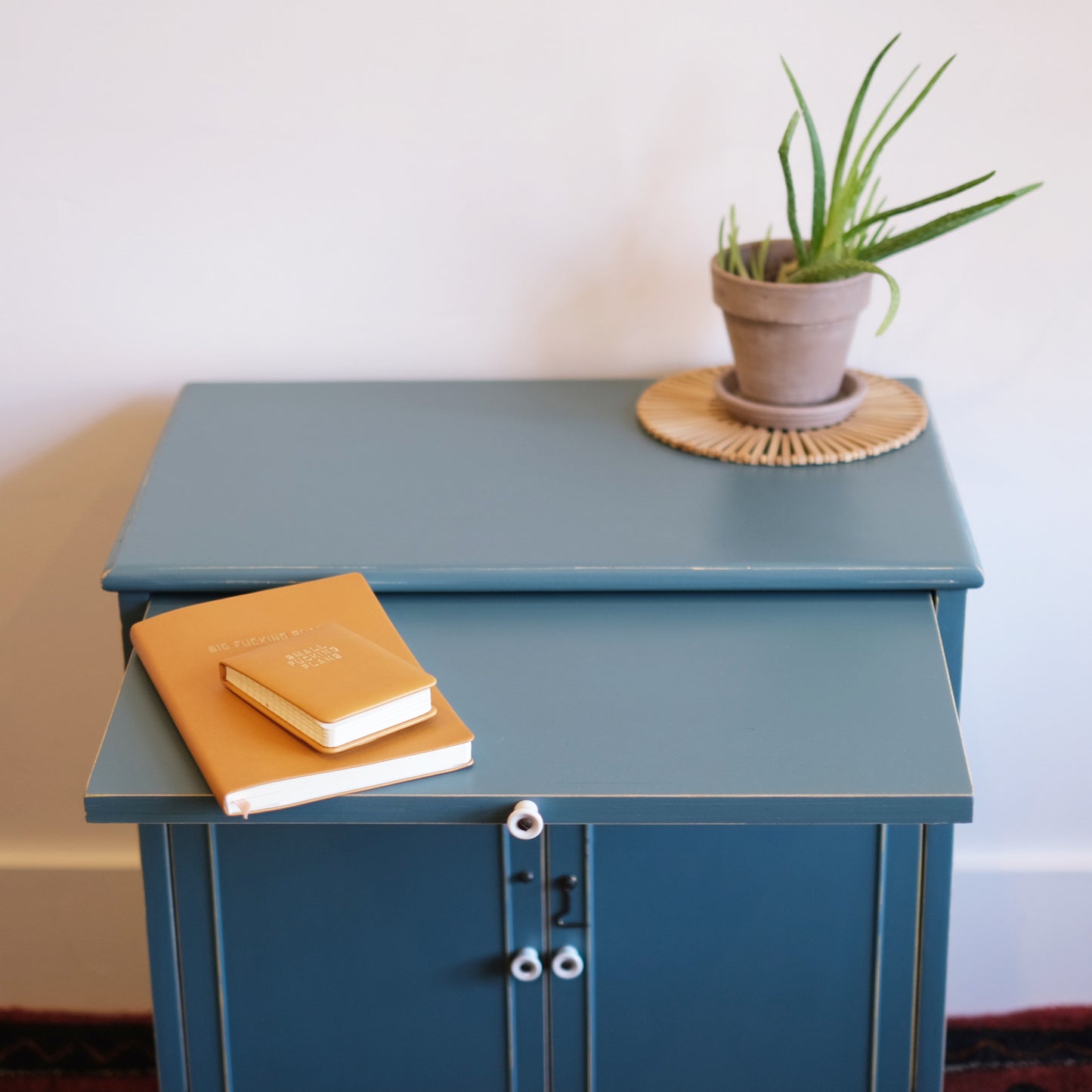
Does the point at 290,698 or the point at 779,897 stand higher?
the point at 290,698

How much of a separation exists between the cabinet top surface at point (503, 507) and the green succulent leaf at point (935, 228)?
0.18 m

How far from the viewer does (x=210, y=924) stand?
100cm

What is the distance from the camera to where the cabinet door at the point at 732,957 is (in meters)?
0.98

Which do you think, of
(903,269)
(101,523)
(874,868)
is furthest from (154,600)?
(903,269)

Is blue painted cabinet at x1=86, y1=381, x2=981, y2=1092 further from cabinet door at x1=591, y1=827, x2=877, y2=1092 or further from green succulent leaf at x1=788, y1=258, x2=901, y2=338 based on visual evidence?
green succulent leaf at x1=788, y1=258, x2=901, y2=338

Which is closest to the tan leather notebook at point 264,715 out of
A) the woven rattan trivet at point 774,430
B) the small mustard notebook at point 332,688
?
the small mustard notebook at point 332,688

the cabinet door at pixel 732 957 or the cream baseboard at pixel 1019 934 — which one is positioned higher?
the cabinet door at pixel 732 957

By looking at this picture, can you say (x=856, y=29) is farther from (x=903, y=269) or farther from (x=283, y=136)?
(x=283, y=136)

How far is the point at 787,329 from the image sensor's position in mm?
1125

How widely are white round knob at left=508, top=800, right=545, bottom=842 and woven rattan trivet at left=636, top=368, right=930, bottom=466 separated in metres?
0.48

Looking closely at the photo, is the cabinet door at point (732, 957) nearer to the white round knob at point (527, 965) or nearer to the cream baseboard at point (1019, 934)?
the white round knob at point (527, 965)

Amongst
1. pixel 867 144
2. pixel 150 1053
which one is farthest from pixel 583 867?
pixel 150 1053

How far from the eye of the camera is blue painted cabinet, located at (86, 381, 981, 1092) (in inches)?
37.5

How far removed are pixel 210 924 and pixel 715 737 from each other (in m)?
0.45
